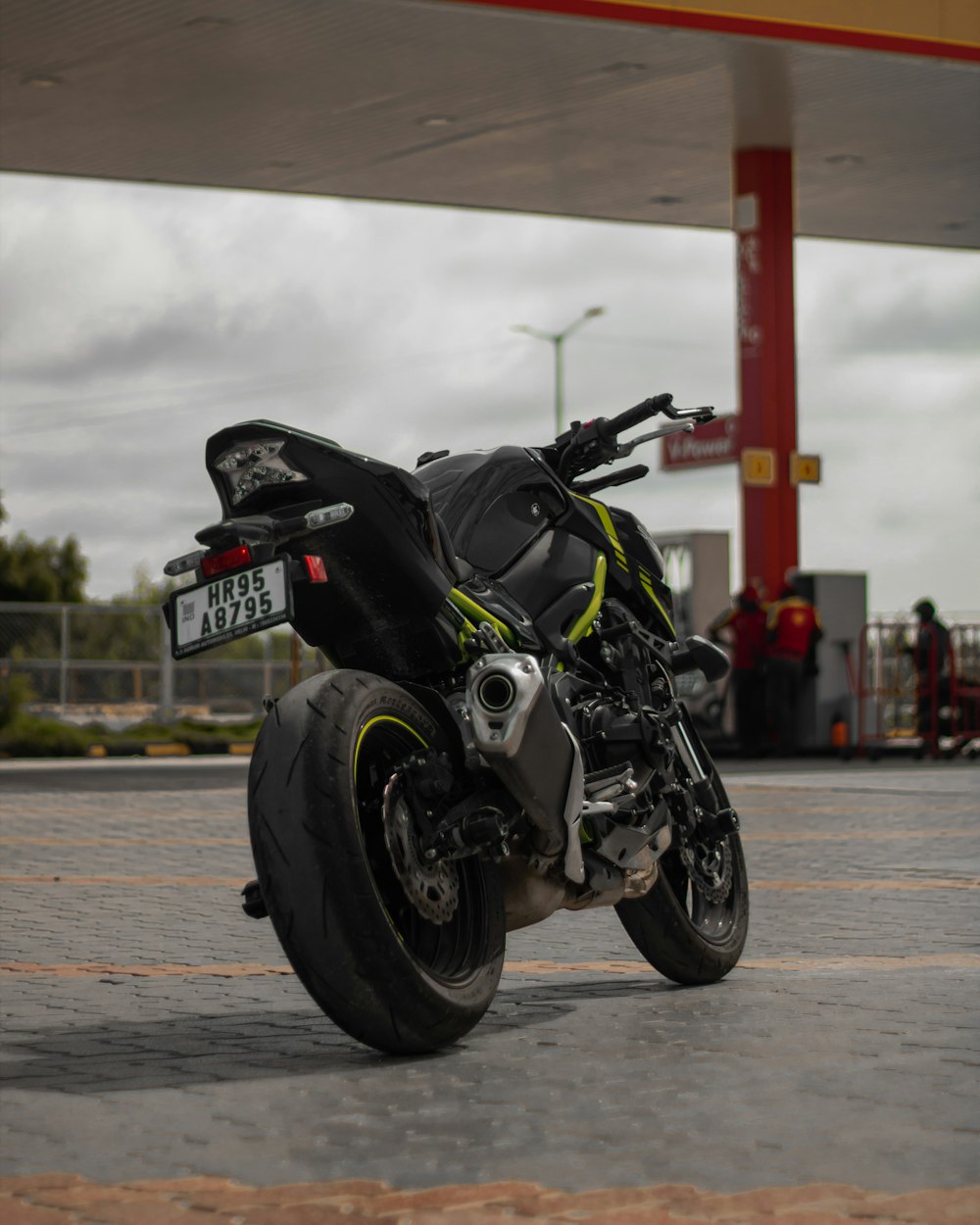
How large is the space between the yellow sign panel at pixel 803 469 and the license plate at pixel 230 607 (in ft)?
69.8

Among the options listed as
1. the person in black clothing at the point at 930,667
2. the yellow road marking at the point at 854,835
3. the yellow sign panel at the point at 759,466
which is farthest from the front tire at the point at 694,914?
the yellow sign panel at the point at 759,466

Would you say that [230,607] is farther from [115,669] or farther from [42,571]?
A: [42,571]

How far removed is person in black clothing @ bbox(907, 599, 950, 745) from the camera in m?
23.5

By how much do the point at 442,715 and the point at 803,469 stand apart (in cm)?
2101

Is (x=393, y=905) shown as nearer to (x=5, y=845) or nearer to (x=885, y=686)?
(x=5, y=845)

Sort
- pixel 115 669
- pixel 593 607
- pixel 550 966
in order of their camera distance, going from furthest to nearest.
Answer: pixel 115 669 → pixel 550 966 → pixel 593 607

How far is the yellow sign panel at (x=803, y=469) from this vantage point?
84.8ft

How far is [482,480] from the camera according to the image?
19.6ft

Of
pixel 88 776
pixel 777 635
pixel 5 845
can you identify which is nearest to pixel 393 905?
pixel 5 845

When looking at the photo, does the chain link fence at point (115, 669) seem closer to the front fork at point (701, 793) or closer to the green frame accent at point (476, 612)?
the front fork at point (701, 793)

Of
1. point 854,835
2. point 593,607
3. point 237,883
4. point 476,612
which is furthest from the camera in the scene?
point 854,835

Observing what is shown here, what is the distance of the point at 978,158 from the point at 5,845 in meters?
18.7

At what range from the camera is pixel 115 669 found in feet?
101

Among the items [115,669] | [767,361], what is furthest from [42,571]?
[767,361]
